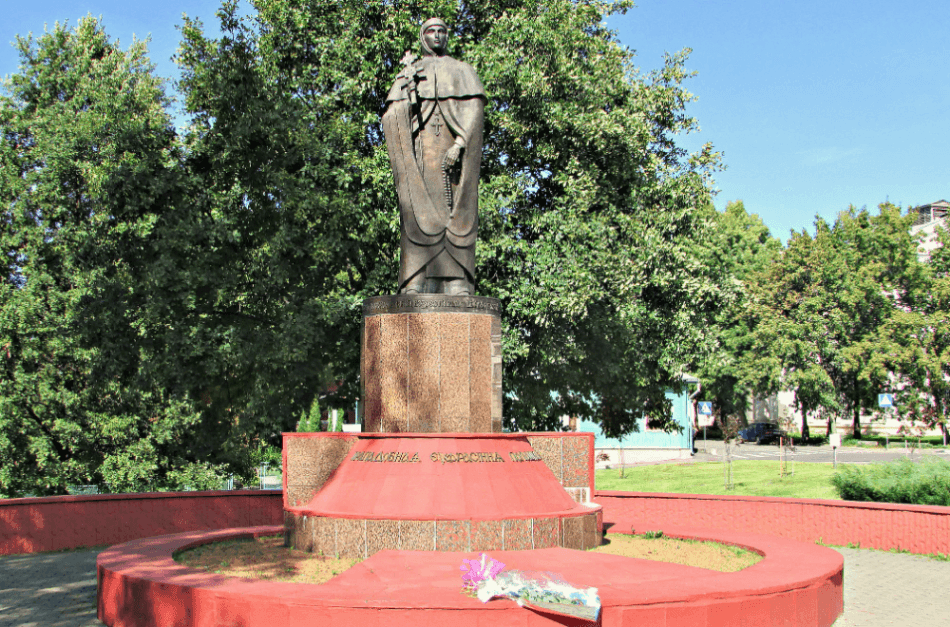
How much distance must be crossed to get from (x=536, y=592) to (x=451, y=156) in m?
6.23

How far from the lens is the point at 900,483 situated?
13703mm

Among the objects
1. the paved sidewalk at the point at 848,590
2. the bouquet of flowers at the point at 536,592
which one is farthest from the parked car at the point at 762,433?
the bouquet of flowers at the point at 536,592

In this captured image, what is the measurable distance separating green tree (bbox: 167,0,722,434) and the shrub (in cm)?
534

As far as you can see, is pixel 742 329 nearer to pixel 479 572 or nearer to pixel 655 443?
pixel 655 443

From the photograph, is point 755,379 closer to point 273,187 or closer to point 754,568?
point 273,187

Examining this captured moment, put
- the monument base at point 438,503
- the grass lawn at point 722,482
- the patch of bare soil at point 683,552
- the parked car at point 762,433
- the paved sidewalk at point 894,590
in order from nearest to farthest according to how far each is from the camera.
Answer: the paved sidewalk at point 894,590, the monument base at point 438,503, the patch of bare soil at point 683,552, the grass lawn at point 722,482, the parked car at point 762,433

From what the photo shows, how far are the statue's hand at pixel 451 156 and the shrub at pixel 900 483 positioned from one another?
8780mm

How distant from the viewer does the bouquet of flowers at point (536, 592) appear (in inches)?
219

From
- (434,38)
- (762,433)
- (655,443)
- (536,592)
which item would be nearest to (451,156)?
(434,38)

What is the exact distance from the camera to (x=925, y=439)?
46.2 metres

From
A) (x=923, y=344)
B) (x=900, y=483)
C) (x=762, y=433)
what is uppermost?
(x=923, y=344)

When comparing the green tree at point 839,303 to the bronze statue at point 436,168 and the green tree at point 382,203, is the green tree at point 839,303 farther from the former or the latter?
the bronze statue at point 436,168

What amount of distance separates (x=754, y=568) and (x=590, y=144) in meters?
12.8

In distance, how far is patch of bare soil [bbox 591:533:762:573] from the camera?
8688mm
